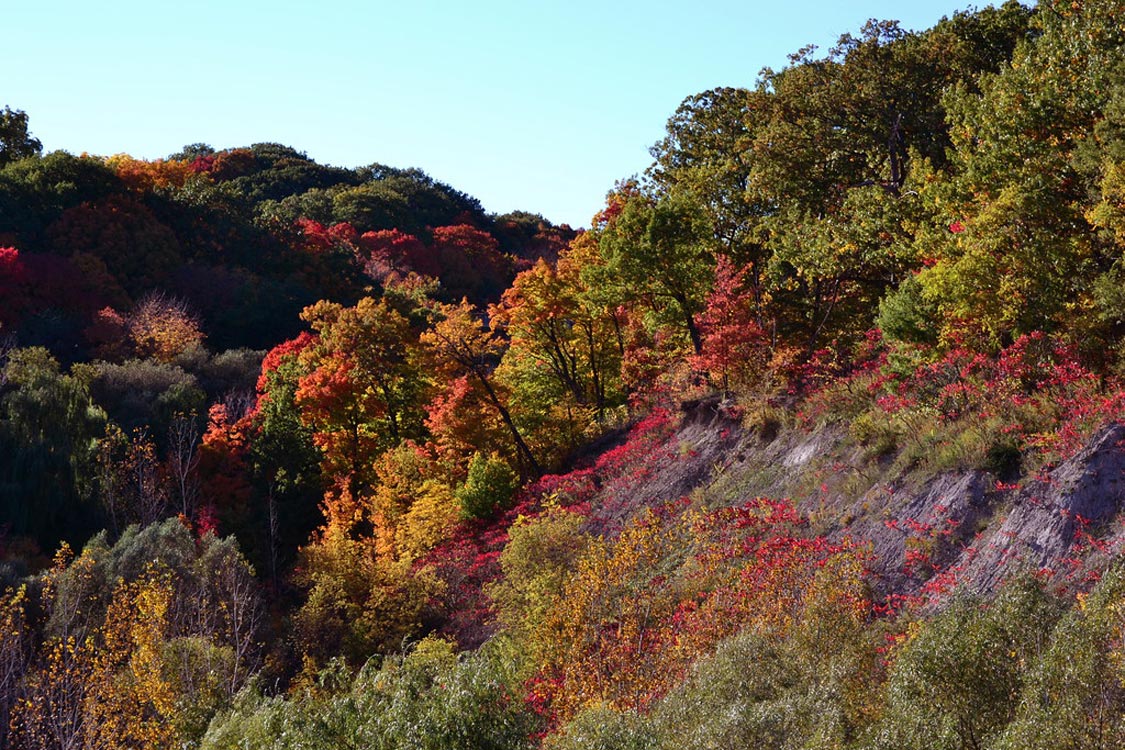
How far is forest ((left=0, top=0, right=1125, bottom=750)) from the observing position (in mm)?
18250

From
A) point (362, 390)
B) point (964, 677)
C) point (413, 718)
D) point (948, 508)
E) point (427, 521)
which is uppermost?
point (362, 390)

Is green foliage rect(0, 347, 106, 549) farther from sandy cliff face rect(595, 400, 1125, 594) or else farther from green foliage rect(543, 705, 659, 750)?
green foliage rect(543, 705, 659, 750)

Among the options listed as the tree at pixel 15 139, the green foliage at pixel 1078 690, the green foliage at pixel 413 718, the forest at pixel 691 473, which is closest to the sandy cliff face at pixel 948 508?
the forest at pixel 691 473

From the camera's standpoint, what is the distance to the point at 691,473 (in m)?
38.4

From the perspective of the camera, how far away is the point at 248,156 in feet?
427

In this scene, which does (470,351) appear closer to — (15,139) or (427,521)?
(427,521)

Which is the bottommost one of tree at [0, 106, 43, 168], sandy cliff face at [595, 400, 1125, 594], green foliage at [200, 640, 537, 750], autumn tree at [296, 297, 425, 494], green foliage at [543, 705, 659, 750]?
sandy cliff face at [595, 400, 1125, 594]

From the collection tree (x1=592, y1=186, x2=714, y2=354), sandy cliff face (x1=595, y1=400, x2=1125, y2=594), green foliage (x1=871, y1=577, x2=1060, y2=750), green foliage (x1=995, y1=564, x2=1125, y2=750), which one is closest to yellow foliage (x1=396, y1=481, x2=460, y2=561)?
tree (x1=592, y1=186, x2=714, y2=354)

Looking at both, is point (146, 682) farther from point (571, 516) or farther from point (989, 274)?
point (989, 274)

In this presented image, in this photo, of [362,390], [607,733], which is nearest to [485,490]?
[362,390]

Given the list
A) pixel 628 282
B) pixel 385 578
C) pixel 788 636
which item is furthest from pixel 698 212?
pixel 788 636

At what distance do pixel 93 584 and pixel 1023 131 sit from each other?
31499 millimetres

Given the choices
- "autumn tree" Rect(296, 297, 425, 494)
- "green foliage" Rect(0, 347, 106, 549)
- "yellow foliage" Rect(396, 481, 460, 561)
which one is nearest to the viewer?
"yellow foliage" Rect(396, 481, 460, 561)

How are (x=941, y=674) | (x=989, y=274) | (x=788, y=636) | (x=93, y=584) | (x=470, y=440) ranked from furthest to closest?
(x=470, y=440)
(x=93, y=584)
(x=989, y=274)
(x=788, y=636)
(x=941, y=674)
